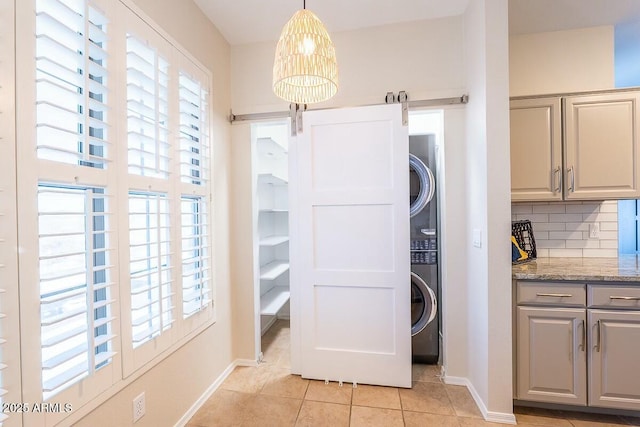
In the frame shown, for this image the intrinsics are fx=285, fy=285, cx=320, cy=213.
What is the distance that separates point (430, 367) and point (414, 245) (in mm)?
1033

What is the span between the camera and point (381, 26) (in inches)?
87.6

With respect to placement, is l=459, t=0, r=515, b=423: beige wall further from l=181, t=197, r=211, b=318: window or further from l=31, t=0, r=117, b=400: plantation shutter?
l=31, t=0, r=117, b=400: plantation shutter

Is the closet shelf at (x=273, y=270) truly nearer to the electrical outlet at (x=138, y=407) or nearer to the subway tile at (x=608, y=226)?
the electrical outlet at (x=138, y=407)

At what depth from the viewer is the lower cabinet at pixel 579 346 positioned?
5.49 ft

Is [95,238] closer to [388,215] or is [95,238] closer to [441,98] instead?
[388,215]

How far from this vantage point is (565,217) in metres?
2.29

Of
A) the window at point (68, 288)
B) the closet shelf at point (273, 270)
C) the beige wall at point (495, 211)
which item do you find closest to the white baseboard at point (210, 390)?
the closet shelf at point (273, 270)

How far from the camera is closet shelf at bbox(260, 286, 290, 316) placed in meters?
2.70

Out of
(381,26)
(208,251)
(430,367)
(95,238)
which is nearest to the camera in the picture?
(95,238)

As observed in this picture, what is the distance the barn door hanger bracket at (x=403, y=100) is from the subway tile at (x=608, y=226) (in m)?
1.77

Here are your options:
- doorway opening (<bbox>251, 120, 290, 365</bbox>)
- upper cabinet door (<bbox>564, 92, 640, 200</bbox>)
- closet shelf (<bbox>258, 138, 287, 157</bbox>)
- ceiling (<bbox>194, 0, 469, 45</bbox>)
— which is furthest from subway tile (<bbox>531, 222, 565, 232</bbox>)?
closet shelf (<bbox>258, 138, 287, 157</bbox>)

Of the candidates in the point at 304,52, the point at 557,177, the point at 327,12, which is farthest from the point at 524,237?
the point at 327,12

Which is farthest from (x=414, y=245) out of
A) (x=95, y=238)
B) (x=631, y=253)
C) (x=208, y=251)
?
(x=95, y=238)

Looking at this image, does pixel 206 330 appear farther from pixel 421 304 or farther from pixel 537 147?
pixel 537 147
